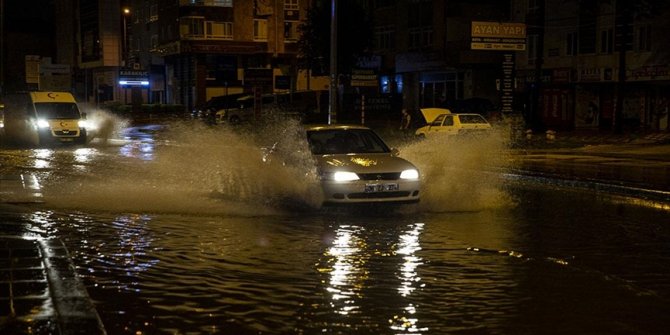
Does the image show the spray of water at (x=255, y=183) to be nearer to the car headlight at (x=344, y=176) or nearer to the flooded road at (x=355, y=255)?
the flooded road at (x=355, y=255)

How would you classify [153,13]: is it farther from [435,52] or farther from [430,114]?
[430,114]

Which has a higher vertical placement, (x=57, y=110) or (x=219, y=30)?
(x=219, y=30)

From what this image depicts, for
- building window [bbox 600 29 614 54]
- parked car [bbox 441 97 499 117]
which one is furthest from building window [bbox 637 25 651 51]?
parked car [bbox 441 97 499 117]

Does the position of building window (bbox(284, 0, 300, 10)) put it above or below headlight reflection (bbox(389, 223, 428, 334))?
above

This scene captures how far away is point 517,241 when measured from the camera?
1116 centimetres

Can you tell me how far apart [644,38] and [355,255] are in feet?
122

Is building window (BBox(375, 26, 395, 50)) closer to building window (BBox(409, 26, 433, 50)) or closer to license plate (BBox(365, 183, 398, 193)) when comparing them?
building window (BBox(409, 26, 433, 50))

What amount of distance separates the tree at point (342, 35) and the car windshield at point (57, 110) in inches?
925

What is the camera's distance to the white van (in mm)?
34500

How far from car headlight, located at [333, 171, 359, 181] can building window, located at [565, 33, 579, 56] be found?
36.9 meters

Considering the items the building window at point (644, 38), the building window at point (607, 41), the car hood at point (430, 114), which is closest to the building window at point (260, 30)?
the building window at point (607, 41)

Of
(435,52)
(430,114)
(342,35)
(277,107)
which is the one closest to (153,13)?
(277,107)

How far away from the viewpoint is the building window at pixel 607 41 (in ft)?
147

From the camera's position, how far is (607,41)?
4525cm
